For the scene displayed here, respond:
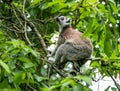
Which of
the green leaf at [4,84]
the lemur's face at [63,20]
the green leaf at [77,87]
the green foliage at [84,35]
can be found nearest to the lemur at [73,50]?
the lemur's face at [63,20]

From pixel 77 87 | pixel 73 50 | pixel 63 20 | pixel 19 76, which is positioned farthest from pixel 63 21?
pixel 77 87

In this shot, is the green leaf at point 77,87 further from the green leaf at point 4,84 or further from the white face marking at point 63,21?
the white face marking at point 63,21

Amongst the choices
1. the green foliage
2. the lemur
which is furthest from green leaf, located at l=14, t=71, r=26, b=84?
the lemur

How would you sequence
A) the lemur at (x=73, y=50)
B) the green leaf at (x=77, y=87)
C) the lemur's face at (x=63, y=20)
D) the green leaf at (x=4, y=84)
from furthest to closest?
the lemur's face at (x=63, y=20), the lemur at (x=73, y=50), the green leaf at (x=4, y=84), the green leaf at (x=77, y=87)

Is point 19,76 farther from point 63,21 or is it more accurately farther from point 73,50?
point 63,21

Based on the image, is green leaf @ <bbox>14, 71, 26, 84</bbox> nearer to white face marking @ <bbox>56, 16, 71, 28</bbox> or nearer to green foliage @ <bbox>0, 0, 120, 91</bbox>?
green foliage @ <bbox>0, 0, 120, 91</bbox>

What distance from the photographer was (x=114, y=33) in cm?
242

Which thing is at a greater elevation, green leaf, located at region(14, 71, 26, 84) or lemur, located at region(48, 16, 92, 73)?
green leaf, located at region(14, 71, 26, 84)

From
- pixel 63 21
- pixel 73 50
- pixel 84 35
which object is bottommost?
pixel 73 50

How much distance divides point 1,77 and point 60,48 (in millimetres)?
2521

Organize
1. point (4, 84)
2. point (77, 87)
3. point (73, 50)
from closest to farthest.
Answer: point (77, 87) → point (4, 84) → point (73, 50)

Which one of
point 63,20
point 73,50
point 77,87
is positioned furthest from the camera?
point 63,20

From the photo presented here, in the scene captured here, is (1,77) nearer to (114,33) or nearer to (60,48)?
(114,33)

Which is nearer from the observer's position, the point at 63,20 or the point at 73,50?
the point at 73,50
